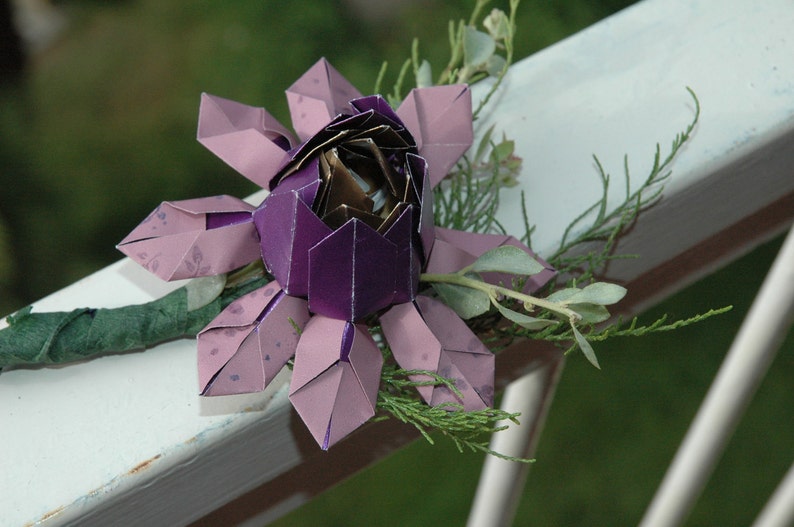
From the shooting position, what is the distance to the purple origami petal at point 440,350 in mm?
367

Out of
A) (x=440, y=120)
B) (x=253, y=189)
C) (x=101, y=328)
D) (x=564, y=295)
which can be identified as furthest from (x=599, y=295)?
(x=253, y=189)

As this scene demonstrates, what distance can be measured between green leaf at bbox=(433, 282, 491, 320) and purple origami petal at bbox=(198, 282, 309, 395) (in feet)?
0.20

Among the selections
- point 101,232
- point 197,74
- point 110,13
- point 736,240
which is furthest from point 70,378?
point 110,13

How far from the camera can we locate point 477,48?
0.45m

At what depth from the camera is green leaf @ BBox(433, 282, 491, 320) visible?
374mm

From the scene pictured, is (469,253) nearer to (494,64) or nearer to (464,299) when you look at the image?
(464,299)

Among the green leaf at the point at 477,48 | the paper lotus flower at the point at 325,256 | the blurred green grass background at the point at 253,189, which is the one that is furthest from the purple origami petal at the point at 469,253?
the blurred green grass background at the point at 253,189

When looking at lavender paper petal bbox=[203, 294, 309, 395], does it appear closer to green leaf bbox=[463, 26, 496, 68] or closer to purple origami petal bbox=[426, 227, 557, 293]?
purple origami petal bbox=[426, 227, 557, 293]

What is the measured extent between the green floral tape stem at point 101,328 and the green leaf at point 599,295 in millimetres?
141

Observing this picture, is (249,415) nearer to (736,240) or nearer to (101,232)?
(736,240)

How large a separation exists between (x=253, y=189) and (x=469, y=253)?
2.56 ft

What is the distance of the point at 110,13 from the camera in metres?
1.29

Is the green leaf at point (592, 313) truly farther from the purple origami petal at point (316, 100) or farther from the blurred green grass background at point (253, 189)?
the blurred green grass background at point (253, 189)

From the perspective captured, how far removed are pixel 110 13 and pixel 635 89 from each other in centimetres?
102
